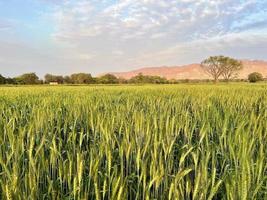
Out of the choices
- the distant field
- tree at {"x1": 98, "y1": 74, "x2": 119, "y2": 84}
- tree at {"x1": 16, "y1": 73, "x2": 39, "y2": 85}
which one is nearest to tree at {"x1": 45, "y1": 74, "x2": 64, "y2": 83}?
tree at {"x1": 16, "y1": 73, "x2": 39, "y2": 85}

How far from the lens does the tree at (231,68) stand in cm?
8141

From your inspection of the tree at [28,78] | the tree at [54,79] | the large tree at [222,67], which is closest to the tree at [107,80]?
the tree at [54,79]

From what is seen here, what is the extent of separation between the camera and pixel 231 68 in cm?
8162

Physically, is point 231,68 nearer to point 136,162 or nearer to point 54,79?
point 54,79

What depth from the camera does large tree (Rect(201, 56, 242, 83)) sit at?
8162cm

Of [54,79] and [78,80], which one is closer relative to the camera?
[78,80]

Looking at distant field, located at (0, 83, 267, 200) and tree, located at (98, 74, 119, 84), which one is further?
tree, located at (98, 74, 119, 84)

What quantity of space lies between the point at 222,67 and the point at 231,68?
2.63 m

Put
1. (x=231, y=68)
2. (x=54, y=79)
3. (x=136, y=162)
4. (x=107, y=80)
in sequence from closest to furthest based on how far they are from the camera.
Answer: (x=136, y=162)
(x=107, y=80)
(x=54, y=79)
(x=231, y=68)

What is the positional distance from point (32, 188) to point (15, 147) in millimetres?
733

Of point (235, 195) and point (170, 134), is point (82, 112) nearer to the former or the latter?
point (170, 134)

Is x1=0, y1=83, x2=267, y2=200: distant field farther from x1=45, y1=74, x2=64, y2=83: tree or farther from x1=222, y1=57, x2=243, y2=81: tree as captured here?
x1=222, y1=57, x2=243, y2=81: tree

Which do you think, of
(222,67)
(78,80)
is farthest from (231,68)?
(78,80)

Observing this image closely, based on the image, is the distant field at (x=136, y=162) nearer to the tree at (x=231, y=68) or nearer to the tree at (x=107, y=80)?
the tree at (x=107, y=80)
